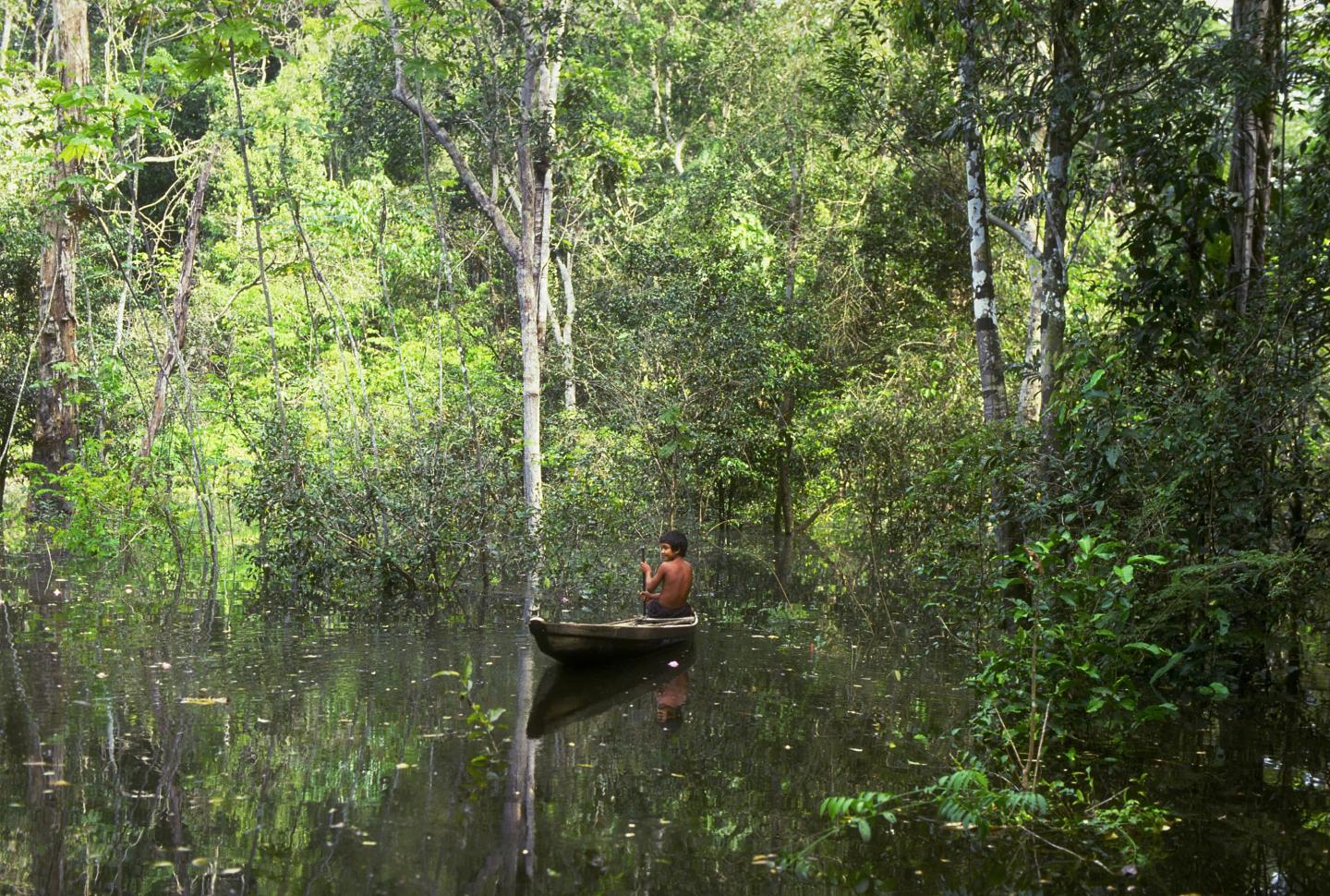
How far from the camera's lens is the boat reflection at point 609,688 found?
8609 millimetres

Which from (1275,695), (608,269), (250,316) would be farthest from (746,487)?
(1275,695)

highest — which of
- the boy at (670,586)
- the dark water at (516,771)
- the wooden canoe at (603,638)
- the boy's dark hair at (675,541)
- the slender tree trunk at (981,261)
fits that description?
the slender tree trunk at (981,261)

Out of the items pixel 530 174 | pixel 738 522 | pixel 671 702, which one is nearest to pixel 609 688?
pixel 671 702

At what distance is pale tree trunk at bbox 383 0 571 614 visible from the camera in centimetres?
1498

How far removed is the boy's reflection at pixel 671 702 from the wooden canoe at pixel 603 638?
18.3 inches

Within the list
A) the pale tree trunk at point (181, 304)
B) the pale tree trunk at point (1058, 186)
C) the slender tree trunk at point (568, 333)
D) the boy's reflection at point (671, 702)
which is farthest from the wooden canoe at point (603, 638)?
the slender tree trunk at point (568, 333)

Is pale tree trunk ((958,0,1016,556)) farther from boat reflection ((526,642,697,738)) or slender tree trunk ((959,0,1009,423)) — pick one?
boat reflection ((526,642,697,738))

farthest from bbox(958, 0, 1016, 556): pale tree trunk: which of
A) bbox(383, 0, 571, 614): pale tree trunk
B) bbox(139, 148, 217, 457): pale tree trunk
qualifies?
bbox(139, 148, 217, 457): pale tree trunk

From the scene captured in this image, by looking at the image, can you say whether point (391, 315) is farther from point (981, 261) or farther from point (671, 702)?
point (981, 261)

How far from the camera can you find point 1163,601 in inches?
323

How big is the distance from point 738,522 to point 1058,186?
532 inches

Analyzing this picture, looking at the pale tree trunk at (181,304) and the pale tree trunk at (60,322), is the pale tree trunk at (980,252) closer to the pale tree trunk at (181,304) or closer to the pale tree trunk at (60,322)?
the pale tree trunk at (181,304)

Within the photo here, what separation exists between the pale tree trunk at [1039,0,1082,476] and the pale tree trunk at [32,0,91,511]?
12611 mm

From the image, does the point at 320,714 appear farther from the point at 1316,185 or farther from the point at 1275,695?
the point at 1316,185
